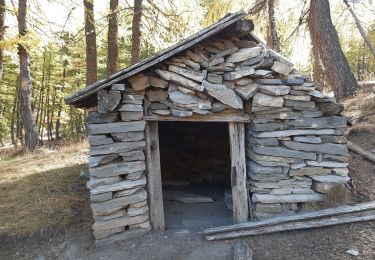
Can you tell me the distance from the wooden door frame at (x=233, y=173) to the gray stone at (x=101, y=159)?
0.52 m

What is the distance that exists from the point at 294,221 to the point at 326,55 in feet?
20.7

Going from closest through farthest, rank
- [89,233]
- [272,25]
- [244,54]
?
[244,54], [89,233], [272,25]

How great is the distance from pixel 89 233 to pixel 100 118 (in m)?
1.90

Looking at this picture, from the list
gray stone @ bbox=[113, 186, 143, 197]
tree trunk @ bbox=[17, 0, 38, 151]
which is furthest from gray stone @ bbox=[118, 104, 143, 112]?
tree trunk @ bbox=[17, 0, 38, 151]

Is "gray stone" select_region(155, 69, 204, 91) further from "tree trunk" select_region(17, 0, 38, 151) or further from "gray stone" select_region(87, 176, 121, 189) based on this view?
"tree trunk" select_region(17, 0, 38, 151)

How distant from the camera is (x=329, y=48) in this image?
9.38 meters


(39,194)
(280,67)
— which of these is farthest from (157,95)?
(39,194)

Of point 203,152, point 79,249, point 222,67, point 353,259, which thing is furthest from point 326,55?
point 79,249

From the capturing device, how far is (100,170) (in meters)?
4.73

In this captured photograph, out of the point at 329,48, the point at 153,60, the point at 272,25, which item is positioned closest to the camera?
the point at 153,60

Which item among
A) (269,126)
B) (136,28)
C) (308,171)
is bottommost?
(308,171)

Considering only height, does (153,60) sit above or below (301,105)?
above

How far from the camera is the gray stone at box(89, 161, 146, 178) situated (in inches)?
186

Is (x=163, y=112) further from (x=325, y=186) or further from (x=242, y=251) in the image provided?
(x=325, y=186)
